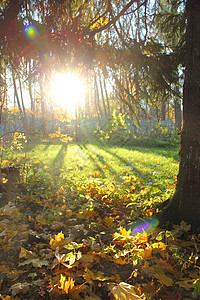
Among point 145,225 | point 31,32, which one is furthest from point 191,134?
point 31,32

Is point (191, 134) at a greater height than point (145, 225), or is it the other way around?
point (191, 134)

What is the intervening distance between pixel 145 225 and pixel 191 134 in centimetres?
107

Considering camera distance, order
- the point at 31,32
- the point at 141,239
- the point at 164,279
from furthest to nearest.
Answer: the point at 31,32, the point at 141,239, the point at 164,279

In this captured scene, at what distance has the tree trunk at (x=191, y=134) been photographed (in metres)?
1.96

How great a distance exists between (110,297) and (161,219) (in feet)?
3.49

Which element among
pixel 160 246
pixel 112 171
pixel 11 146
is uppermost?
pixel 11 146

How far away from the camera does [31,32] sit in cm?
276

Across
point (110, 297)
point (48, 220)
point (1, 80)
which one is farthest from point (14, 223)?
point (1, 80)

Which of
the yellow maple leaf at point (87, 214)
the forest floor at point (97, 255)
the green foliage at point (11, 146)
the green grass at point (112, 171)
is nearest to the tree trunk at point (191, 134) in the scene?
the forest floor at point (97, 255)

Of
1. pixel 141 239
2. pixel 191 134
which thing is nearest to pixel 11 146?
pixel 141 239

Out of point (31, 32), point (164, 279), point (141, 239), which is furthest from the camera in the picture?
point (31, 32)

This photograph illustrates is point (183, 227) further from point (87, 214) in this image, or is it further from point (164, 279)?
point (87, 214)

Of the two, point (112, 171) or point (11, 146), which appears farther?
point (112, 171)

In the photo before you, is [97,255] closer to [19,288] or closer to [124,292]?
[124,292]
